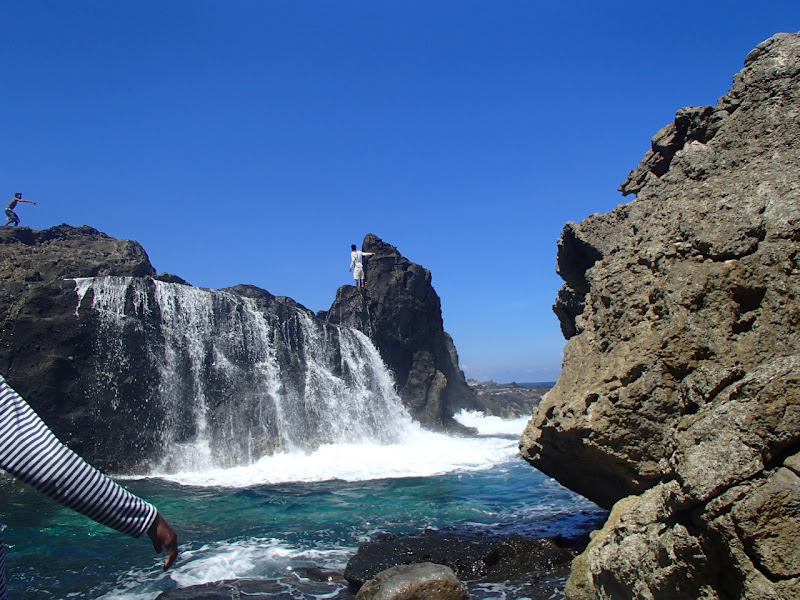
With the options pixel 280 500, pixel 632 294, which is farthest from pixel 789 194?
pixel 280 500

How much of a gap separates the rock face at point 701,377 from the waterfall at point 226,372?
1577cm

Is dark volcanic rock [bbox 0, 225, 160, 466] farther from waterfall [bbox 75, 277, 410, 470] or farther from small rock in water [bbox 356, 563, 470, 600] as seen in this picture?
small rock in water [bbox 356, 563, 470, 600]

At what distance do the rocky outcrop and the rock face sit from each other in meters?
24.4

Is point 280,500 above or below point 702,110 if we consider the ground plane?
below

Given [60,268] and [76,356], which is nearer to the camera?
[76,356]

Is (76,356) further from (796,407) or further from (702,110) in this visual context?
(796,407)

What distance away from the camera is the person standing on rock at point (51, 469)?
6.08ft

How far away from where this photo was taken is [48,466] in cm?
190

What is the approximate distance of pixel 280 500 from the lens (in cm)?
1460

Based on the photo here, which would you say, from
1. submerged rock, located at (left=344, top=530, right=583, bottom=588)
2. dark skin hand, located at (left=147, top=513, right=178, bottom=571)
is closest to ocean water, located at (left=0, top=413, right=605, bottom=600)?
submerged rock, located at (left=344, top=530, right=583, bottom=588)

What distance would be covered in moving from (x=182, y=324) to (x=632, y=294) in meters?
18.7

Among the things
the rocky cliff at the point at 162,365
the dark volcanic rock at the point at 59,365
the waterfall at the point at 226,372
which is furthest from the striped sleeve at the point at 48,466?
the waterfall at the point at 226,372

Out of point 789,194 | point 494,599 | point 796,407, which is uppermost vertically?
point 789,194

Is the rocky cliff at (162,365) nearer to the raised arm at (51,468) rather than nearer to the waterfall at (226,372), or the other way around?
the waterfall at (226,372)
